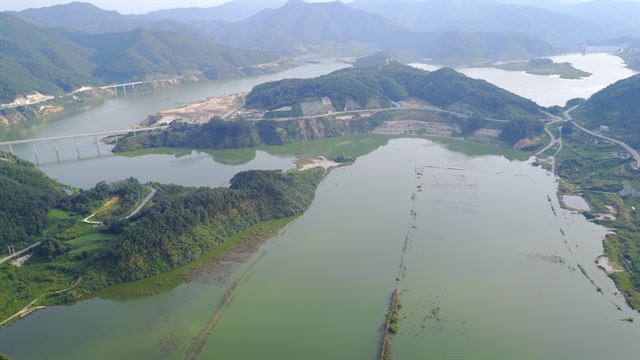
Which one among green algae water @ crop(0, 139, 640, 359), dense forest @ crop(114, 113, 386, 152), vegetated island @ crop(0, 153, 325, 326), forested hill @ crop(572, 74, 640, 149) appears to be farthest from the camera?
dense forest @ crop(114, 113, 386, 152)

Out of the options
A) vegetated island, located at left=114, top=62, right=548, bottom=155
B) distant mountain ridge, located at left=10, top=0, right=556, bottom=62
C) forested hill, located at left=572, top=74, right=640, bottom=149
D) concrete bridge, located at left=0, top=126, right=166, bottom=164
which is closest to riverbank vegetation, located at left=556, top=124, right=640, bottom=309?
forested hill, located at left=572, top=74, right=640, bottom=149

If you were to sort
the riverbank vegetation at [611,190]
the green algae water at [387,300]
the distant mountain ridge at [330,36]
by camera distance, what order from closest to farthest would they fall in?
the green algae water at [387,300]
the riverbank vegetation at [611,190]
the distant mountain ridge at [330,36]

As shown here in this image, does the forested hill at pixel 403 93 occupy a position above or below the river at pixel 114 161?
above

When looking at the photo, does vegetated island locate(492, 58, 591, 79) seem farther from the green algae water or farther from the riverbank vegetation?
the green algae water

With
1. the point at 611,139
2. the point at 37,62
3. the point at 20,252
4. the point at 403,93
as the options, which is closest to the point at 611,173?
the point at 611,139

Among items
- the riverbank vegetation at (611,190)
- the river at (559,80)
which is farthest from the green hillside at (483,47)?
the riverbank vegetation at (611,190)

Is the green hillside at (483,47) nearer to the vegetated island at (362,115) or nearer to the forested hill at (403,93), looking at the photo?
the forested hill at (403,93)

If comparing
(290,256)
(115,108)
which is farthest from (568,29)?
(290,256)
